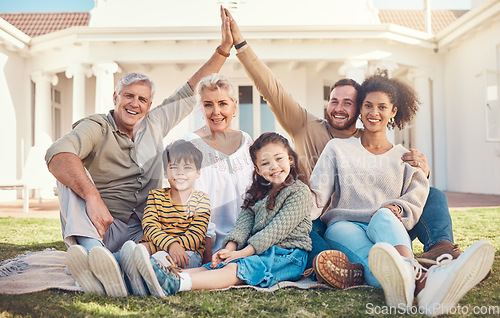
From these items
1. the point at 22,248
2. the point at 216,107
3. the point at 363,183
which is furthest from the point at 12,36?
the point at 363,183

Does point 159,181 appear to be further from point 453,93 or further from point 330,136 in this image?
point 453,93

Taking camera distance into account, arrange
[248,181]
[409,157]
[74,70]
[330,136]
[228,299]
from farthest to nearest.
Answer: [74,70] → [330,136] → [248,181] → [409,157] → [228,299]

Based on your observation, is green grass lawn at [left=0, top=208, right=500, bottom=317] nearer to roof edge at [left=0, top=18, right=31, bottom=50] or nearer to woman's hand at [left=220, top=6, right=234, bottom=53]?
woman's hand at [left=220, top=6, right=234, bottom=53]

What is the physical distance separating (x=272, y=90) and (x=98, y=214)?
42.3 inches

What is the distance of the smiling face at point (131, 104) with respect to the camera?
205 centimetres

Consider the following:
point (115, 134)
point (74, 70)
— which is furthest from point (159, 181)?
point (74, 70)

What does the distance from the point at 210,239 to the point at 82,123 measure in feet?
2.57

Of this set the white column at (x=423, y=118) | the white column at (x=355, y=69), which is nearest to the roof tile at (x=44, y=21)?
the white column at (x=355, y=69)

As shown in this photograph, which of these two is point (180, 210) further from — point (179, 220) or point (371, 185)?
point (371, 185)

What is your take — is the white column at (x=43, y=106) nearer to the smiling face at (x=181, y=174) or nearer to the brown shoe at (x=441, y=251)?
the smiling face at (x=181, y=174)

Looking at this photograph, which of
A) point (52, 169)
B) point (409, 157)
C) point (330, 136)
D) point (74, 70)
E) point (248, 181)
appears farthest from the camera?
point (74, 70)

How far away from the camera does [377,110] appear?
188 cm

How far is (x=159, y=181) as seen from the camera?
6.75ft

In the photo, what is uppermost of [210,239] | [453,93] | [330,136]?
[453,93]
